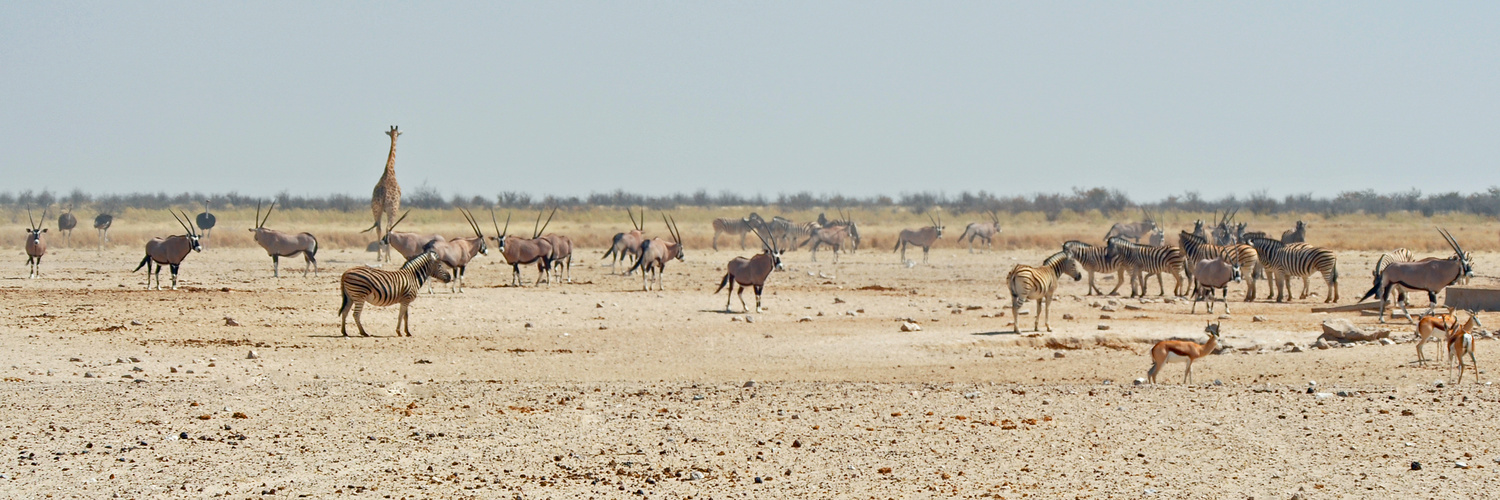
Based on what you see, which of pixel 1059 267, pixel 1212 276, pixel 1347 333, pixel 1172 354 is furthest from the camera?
pixel 1212 276

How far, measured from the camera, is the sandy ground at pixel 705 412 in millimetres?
7266

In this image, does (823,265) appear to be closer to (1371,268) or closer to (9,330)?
(1371,268)

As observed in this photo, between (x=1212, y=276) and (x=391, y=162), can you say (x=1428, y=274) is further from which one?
(x=391, y=162)

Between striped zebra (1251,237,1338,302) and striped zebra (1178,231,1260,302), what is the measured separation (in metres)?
0.24

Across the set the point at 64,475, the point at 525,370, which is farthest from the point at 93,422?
the point at 525,370

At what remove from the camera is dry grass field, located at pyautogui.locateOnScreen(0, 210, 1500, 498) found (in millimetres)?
7277

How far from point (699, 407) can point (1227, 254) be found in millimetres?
14677

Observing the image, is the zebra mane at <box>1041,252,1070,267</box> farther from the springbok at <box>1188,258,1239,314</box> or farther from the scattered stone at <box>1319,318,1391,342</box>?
the scattered stone at <box>1319,318,1391,342</box>

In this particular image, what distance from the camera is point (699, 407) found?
9.28 meters

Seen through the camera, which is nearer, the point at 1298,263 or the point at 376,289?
the point at 376,289

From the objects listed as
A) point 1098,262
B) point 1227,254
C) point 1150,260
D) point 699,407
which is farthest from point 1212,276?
point 699,407

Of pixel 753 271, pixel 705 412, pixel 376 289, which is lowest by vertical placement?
pixel 705 412

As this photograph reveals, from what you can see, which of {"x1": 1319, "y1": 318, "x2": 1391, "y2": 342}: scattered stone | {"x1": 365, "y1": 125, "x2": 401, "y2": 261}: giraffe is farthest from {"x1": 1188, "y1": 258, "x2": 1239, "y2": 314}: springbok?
{"x1": 365, "y1": 125, "x2": 401, "y2": 261}: giraffe

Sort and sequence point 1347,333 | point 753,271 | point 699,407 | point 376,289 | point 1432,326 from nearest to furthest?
point 699,407, point 1432,326, point 1347,333, point 376,289, point 753,271
